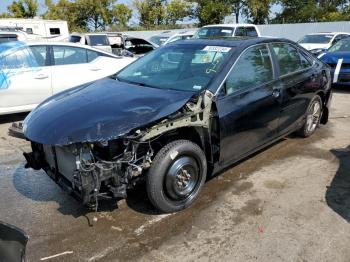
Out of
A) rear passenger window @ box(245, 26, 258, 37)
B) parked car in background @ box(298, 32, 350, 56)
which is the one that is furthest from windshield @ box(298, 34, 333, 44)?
rear passenger window @ box(245, 26, 258, 37)

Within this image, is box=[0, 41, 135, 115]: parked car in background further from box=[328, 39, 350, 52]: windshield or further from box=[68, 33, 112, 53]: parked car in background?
box=[68, 33, 112, 53]: parked car in background

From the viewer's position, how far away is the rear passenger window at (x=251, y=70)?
405cm

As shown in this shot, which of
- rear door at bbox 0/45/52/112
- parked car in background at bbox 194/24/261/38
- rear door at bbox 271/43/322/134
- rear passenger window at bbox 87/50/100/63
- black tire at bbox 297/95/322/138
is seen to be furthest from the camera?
parked car in background at bbox 194/24/261/38

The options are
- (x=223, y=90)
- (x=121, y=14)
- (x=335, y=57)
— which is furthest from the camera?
(x=121, y=14)

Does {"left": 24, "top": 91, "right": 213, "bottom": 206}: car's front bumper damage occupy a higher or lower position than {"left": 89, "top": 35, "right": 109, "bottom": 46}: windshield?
lower

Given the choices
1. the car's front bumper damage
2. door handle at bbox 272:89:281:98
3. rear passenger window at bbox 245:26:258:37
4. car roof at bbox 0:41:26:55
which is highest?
car roof at bbox 0:41:26:55

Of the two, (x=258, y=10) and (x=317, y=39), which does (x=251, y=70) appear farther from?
(x=258, y=10)

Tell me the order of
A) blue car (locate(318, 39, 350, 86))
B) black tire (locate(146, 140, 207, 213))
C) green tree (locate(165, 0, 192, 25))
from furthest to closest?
green tree (locate(165, 0, 192, 25))
blue car (locate(318, 39, 350, 86))
black tire (locate(146, 140, 207, 213))

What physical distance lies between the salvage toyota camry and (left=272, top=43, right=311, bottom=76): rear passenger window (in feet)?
0.08

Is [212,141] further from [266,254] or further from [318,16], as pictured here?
[318,16]

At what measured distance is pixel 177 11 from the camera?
136ft

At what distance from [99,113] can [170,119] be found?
0.64 metres

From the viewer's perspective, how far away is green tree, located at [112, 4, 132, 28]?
43750 millimetres

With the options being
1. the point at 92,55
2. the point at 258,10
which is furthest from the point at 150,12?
the point at 92,55
